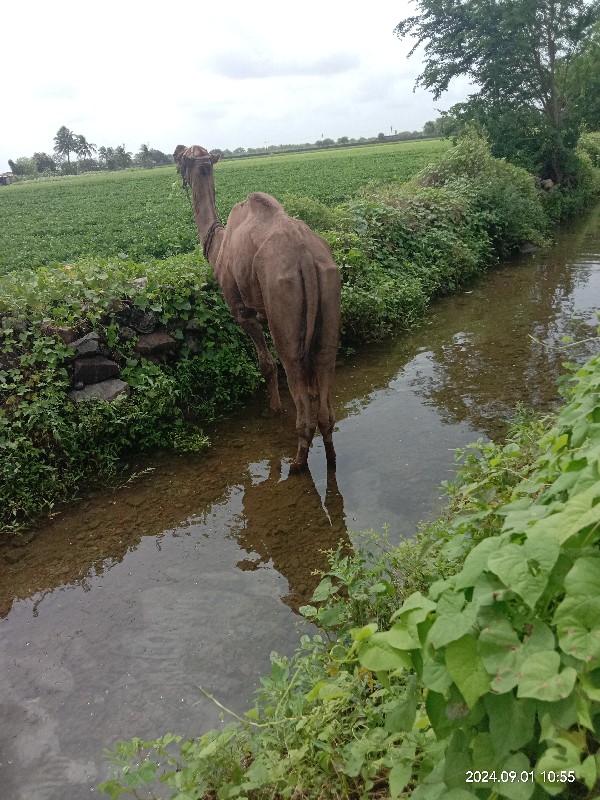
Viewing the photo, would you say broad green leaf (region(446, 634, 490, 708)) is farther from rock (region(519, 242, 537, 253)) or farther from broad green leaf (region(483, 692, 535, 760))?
rock (region(519, 242, 537, 253))

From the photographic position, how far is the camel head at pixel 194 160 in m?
6.83

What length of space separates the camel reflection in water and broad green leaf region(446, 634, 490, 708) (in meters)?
2.36

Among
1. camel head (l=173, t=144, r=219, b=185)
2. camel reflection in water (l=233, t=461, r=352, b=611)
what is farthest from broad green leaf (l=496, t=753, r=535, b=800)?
camel head (l=173, t=144, r=219, b=185)

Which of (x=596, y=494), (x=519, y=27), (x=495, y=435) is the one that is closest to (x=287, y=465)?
(x=495, y=435)

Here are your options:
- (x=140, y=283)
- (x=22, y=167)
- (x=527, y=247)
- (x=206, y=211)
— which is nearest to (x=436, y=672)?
(x=140, y=283)

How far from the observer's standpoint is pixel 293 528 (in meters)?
4.48

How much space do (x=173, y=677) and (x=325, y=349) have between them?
9.01 ft

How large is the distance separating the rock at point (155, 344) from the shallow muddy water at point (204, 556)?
1131mm

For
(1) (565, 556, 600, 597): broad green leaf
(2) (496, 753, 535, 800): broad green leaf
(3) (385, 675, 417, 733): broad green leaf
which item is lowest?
(3) (385, 675, 417, 733): broad green leaf

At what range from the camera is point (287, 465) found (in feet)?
17.8

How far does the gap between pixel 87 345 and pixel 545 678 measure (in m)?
5.47

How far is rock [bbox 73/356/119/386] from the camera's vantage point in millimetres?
5730

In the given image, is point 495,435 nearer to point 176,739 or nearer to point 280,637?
point 280,637

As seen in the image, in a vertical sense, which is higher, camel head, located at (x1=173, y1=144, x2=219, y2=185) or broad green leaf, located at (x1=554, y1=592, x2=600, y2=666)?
camel head, located at (x1=173, y1=144, x2=219, y2=185)
